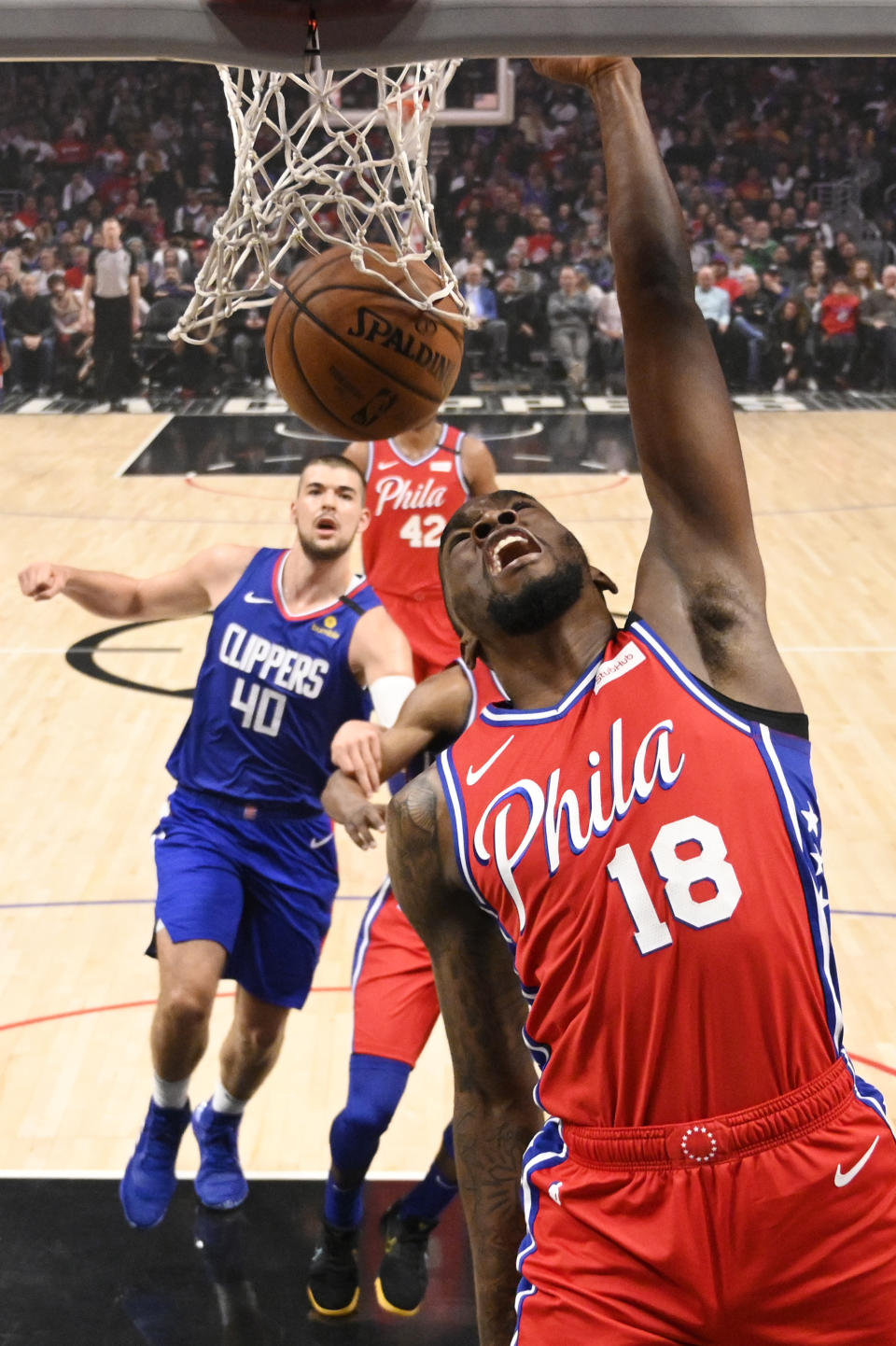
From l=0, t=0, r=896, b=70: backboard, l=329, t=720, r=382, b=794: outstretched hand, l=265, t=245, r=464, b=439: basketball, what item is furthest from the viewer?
l=329, t=720, r=382, b=794: outstretched hand

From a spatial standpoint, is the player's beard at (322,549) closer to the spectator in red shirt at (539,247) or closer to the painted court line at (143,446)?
the painted court line at (143,446)

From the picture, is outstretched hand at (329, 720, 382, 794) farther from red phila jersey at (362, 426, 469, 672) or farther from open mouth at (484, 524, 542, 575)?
red phila jersey at (362, 426, 469, 672)

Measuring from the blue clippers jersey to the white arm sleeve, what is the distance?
170 mm

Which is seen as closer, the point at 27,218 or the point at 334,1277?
the point at 334,1277

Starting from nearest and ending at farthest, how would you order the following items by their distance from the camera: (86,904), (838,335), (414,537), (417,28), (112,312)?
(417,28)
(86,904)
(414,537)
(112,312)
(838,335)

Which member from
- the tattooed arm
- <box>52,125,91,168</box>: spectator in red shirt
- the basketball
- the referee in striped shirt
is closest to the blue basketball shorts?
the basketball

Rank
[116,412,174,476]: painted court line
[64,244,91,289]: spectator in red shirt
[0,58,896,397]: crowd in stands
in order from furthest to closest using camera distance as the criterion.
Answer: [0,58,896,397]: crowd in stands
[64,244,91,289]: spectator in red shirt
[116,412,174,476]: painted court line

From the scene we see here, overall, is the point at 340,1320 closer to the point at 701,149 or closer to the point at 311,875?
the point at 311,875

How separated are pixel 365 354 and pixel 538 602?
3.98ft

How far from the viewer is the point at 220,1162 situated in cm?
419

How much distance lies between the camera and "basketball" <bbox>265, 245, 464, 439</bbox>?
128 inches

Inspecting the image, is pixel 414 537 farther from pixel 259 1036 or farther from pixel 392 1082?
pixel 392 1082

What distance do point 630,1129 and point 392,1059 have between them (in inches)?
73.7

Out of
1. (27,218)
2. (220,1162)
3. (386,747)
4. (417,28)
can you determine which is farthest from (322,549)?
(27,218)
